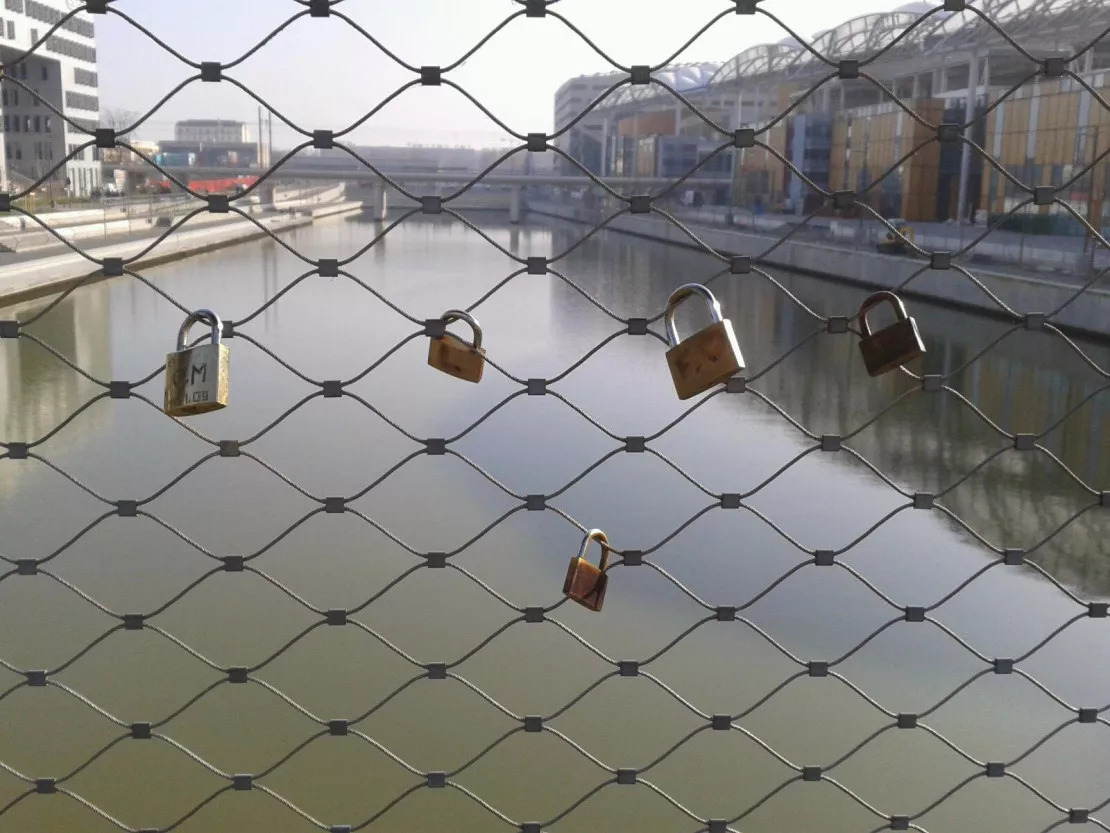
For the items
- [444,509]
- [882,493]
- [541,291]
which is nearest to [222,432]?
[444,509]

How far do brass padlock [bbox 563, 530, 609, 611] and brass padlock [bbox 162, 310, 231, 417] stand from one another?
231mm

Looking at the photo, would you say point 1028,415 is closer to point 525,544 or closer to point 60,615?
point 525,544

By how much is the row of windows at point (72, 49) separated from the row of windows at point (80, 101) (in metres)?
0.58

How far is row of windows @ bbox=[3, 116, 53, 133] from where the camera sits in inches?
744

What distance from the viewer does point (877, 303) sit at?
706 mm

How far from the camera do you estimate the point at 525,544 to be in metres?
3.07

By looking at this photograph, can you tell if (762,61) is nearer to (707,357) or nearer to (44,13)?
(44,13)

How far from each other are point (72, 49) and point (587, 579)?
2062cm

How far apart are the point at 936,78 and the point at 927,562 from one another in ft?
39.4

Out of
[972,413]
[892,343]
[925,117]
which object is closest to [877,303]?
[892,343]

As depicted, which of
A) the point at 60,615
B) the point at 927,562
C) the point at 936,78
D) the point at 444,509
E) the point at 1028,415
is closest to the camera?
the point at 60,615

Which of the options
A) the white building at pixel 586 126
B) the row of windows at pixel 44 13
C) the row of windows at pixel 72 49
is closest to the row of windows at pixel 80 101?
the row of windows at pixel 72 49

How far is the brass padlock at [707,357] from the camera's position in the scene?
0.68 metres

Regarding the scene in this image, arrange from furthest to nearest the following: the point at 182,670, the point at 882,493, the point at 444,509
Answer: the point at 882,493 < the point at 444,509 < the point at 182,670
